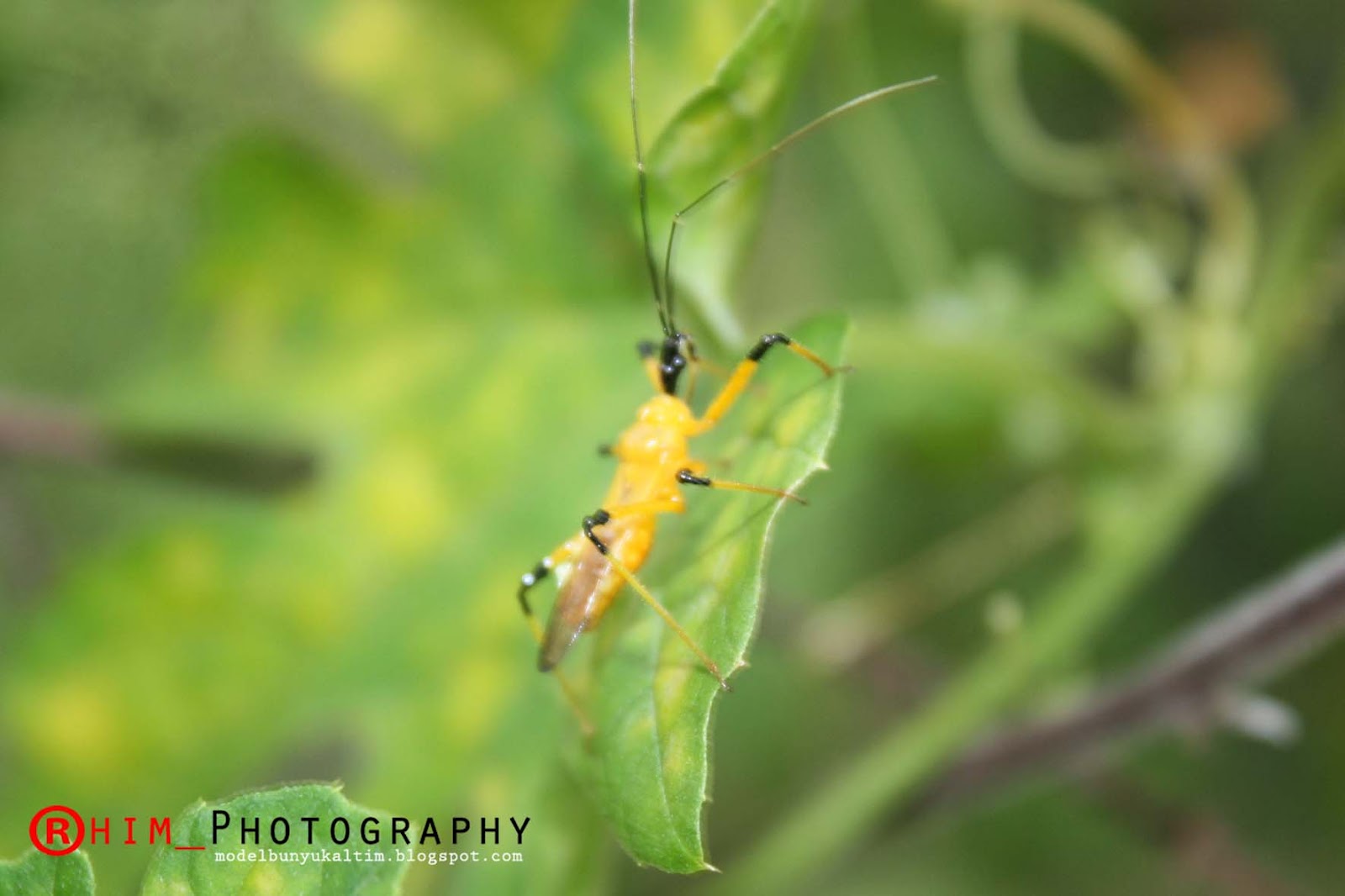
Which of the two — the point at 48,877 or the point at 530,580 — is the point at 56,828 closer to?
the point at 530,580

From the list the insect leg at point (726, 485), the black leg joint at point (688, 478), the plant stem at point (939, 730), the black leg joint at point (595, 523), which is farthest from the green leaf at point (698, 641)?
the plant stem at point (939, 730)

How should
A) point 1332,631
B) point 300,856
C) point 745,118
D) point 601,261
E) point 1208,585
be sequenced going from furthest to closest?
1. point 1208,585
2. point 601,261
3. point 1332,631
4. point 745,118
5. point 300,856

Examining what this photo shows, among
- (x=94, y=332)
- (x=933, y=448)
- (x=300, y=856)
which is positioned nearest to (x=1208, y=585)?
(x=933, y=448)

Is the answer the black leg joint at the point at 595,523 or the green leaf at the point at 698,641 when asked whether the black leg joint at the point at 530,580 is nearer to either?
the black leg joint at the point at 595,523

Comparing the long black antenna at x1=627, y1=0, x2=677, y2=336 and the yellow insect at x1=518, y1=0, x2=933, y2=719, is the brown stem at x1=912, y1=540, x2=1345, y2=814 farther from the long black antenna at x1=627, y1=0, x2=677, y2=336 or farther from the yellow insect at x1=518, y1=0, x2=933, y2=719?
the long black antenna at x1=627, y1=0, x2=677, y2=336

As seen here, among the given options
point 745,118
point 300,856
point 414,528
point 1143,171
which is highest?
point 1143,171

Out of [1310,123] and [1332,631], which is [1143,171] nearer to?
[1310,123]
